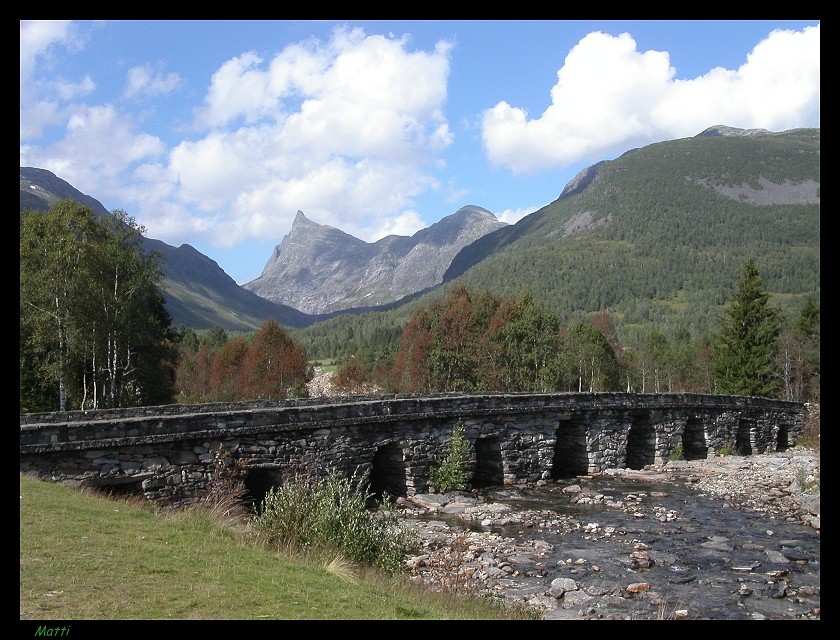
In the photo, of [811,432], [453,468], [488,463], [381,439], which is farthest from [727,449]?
[381,439]

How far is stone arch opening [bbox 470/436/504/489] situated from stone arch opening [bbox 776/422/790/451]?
24757 mm

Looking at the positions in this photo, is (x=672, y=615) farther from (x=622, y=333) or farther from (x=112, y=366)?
(x=622, y=333)

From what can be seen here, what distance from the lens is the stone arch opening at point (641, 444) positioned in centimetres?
3403

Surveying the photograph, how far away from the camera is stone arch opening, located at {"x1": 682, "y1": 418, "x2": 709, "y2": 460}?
36.9 metres

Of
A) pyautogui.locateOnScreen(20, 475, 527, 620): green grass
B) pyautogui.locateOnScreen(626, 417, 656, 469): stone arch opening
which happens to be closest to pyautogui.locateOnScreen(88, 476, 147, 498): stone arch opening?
pyautogui.locateOnScreen(20, 475, 527, 620): green grass

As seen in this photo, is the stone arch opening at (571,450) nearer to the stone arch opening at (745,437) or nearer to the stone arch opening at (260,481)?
the stone arch opening at (745,437)

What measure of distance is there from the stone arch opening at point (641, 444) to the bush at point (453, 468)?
12.4 meters

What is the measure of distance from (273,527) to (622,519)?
12.4m

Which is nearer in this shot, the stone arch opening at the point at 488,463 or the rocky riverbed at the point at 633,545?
the rocky riverbed at the point at 633,545

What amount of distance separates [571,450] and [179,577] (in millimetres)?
24655

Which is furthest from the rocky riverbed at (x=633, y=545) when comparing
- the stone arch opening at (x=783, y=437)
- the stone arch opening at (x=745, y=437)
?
the stone arch opening at (x=783, y=437)

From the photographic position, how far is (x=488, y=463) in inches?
1086
